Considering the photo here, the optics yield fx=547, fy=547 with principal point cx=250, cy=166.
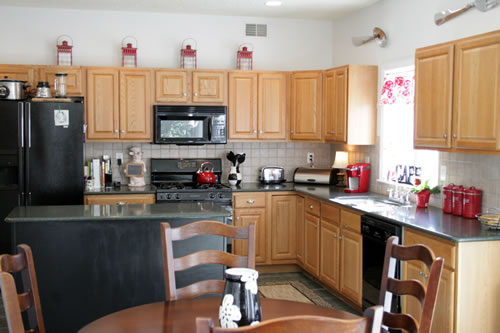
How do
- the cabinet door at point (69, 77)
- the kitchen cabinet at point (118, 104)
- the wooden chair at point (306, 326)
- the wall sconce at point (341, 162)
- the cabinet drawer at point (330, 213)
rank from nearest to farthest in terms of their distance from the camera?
the wooden chair at point (306, 326), the cabinet drawer at point (330, 213), the cabinet door at point (69, 77), the kitchen cabinet at point (118, 104), the wall sconce at point (341, 162)

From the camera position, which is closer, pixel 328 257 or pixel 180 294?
pixel 180 294

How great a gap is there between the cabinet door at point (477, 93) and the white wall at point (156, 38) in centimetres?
305

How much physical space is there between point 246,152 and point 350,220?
2.18 metres

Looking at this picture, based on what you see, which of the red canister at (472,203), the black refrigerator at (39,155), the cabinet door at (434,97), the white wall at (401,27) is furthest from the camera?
the black refrigerator at (39,155)

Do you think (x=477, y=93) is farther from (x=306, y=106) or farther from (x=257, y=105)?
(x=257, y=105)

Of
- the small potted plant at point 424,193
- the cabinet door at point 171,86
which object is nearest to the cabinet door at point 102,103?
the cabinet door at point 171,86

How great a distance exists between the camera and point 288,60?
251 inches

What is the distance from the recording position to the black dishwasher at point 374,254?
12.3 ft

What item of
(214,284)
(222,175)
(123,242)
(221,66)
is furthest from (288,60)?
(214,284)

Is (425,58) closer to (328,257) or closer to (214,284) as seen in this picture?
(328,257)

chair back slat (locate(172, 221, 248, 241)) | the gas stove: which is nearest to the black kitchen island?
chair back slat (locate(172, 221, 248, 241))

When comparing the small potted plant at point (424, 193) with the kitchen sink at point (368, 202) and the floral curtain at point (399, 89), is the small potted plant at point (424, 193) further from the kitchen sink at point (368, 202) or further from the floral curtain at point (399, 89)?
the floral curtain at point (399, 89)

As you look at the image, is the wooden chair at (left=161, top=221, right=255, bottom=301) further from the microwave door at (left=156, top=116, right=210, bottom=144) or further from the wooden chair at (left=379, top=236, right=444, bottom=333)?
the microwave door at (left=156, top=116, right=210, bottom=144)

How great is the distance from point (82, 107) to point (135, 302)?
2.48 meters
